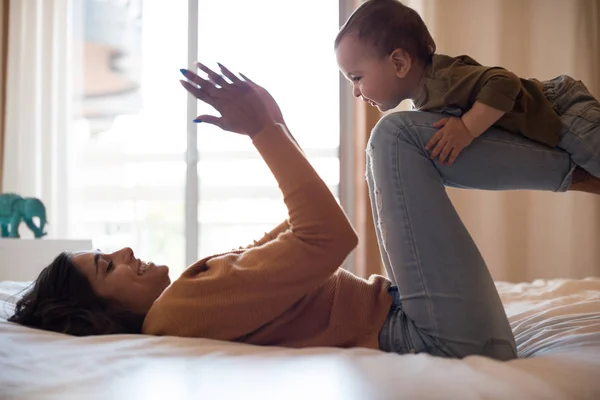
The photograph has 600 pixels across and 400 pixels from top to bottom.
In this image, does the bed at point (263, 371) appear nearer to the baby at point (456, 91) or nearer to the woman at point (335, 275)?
the woman at point (335, 275)

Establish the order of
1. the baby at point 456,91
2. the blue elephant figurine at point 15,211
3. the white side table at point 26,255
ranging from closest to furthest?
the baby at point 456,91, the white side table at point 26,255, the blue elephant figurine at point 15,211

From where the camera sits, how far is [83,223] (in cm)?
364

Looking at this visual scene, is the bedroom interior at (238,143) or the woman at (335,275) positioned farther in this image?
the bedroom interior at (238,143)

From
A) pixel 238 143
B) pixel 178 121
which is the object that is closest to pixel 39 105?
pixel 178 121

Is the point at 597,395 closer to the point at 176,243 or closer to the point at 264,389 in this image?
the point at 264,389

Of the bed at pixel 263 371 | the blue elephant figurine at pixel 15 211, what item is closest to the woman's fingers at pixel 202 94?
the bed at pixel 263 371

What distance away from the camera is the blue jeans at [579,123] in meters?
1.03

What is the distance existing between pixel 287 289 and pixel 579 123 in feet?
1.94

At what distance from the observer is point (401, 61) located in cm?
121

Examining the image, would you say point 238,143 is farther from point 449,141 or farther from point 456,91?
point 449,141

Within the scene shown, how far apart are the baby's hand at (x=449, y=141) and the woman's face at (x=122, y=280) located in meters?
0.52

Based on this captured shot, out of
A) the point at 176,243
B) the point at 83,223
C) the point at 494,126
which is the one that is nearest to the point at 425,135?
the point at 494,126

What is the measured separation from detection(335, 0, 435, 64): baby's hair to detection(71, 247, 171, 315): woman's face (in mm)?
607

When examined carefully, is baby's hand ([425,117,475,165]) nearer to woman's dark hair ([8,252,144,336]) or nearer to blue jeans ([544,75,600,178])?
blue jeans ([544,75,600,178])
